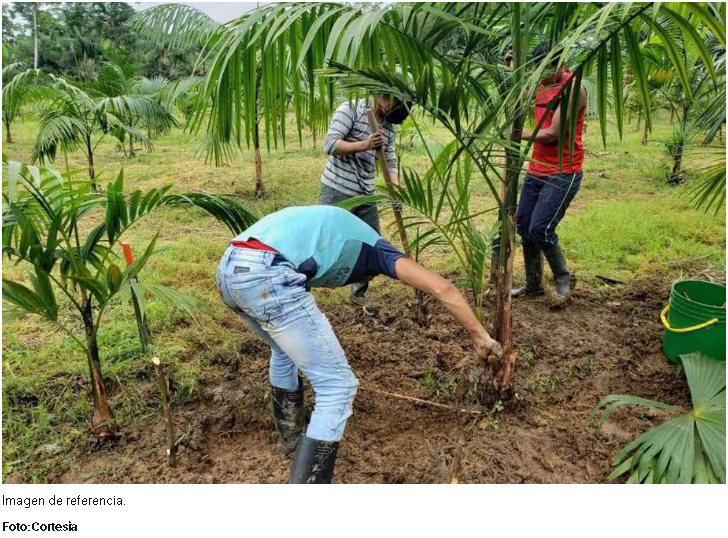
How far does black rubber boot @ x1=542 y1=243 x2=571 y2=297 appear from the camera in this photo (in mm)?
3684

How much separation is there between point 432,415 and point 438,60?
5.45 feet

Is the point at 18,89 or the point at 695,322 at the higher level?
the point at 18,89

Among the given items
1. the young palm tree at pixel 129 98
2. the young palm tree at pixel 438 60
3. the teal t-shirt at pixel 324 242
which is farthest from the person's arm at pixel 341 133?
the young palm tree at pixel 129 98

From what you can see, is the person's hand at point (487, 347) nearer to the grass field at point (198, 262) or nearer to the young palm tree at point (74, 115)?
the grass field at point (198, 262)

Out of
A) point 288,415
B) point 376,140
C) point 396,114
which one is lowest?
point 288,415

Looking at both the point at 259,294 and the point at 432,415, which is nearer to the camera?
the point at 259,294

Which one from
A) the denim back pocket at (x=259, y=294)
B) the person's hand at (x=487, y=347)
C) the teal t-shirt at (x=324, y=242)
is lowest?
the person's hand at (x=487, y=347)

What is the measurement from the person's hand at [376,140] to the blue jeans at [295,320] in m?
1.35

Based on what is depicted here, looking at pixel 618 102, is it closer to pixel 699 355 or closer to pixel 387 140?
pixel 699 355

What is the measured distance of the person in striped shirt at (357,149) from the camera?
10.5ft

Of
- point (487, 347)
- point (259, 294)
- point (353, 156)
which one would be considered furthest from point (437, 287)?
point (353, 156)

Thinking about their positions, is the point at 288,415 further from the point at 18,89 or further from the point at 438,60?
the point at 18,89

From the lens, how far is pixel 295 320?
202 cm

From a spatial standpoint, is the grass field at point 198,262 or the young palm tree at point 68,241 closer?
the young palm tree at point 68,241
